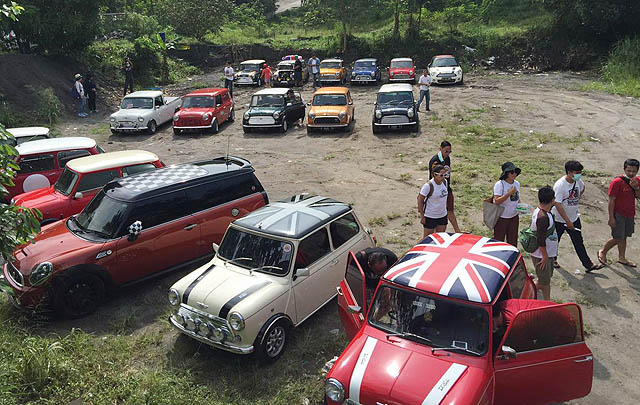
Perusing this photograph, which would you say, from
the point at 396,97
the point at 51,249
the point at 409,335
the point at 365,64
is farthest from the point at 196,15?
the point at 409,335

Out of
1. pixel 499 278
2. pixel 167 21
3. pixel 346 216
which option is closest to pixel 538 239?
pixel 499 278

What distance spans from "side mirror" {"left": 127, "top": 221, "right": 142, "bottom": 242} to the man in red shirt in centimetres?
740

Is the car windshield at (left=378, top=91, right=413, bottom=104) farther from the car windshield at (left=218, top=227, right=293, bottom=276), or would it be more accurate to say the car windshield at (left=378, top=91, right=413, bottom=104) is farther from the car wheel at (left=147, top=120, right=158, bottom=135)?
the car windshield at (left=218, top=227, right=293, bottom=276)

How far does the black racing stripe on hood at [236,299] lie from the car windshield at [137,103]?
49.0 feet

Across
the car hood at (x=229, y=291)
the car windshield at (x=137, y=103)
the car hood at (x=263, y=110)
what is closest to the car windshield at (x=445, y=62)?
the car hood at (x=263, y=110)

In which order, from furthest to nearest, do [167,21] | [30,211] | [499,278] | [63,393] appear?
[167,21]
[63,393]
[499,278]
[30,211]

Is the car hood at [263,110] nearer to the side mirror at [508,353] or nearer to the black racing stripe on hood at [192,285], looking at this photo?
the black racing stripe on hood at [192,285]

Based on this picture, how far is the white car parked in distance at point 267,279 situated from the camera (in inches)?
241

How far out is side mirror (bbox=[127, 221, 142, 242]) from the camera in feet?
25.4

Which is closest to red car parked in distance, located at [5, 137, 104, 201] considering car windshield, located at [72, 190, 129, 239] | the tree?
car windshield, located at [72, 190, 129, 239]

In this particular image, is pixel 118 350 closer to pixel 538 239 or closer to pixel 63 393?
pixel 63 393

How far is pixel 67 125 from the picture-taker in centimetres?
2052

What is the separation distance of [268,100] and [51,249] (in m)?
12.8

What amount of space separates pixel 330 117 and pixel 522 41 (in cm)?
1906
